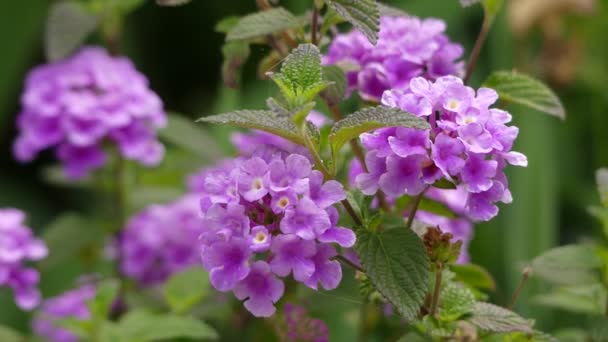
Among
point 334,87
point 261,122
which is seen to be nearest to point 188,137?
point 334,87

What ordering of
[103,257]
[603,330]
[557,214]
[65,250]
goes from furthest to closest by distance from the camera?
1. [557,214]
2. [103,257]
3. [65,250]
4. [603,330]

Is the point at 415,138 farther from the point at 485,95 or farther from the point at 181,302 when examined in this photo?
the point at 181,302

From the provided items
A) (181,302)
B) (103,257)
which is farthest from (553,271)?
(103,257)

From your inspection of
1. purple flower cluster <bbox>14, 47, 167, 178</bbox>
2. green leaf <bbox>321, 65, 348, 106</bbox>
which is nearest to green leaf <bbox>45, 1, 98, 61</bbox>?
purple flower cluster <bbox>14, 47, 167, 178</bbox>

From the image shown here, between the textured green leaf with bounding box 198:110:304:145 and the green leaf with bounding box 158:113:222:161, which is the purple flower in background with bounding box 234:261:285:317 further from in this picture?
the green leaf with bounding box 158:113:222:161

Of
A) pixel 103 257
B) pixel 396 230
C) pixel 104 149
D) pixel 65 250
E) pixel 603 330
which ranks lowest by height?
pixel 103 257

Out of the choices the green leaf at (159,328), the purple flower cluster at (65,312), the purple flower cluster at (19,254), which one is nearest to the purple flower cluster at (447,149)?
the green leaf at (159,328)
